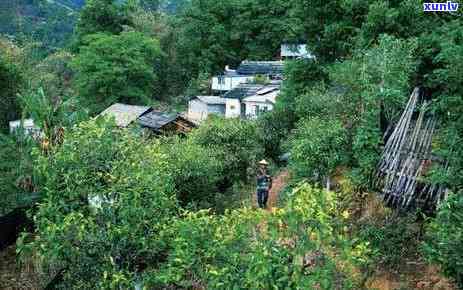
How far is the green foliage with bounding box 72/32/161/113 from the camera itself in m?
37.0

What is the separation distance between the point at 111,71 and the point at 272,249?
107ft

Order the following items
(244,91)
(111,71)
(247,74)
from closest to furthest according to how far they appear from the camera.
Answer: (111,71) → (244,91) → (247,74)

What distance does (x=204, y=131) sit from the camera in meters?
17.8

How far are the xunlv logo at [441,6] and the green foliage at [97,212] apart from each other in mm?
9367

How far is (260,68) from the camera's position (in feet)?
137

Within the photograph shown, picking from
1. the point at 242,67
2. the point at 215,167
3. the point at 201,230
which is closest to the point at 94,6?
the point at 242,67

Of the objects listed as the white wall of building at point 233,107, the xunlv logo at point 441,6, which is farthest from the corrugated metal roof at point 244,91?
the xunlv logo at point 441,6

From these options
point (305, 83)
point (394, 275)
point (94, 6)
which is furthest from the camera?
point (94, 6)

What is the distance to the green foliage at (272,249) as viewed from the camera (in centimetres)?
571

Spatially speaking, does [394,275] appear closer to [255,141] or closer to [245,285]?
[245,285]

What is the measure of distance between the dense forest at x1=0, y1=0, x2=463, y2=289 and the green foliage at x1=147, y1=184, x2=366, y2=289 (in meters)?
0.02

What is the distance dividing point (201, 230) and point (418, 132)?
20.1 ft

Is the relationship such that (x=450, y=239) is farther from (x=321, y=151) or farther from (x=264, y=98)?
(x=264, y=98)

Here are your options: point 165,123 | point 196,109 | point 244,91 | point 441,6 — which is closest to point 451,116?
point 441,6
